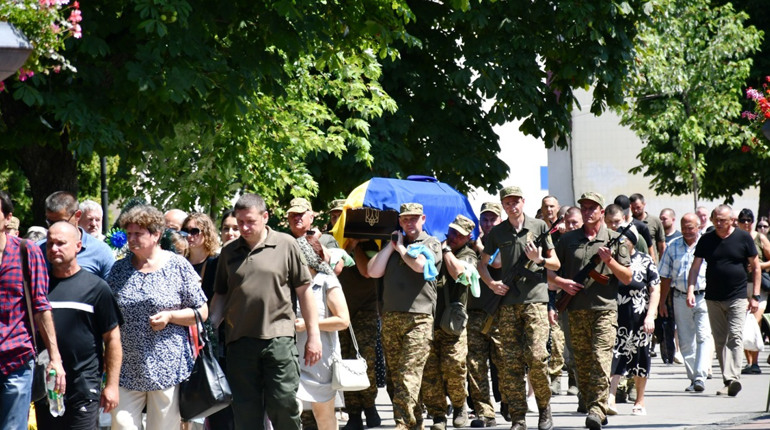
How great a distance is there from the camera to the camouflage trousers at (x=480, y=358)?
12.2 m

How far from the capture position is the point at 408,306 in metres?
10.6

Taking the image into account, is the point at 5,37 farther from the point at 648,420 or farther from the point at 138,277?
the point at 648,420

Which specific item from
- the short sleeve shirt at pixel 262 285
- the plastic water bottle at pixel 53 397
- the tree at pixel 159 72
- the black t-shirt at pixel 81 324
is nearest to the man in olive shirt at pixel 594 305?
the short sleeve shirt at pixel 262 285

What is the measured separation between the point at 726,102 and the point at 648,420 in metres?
20.6

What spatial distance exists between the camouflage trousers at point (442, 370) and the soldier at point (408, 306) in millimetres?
824

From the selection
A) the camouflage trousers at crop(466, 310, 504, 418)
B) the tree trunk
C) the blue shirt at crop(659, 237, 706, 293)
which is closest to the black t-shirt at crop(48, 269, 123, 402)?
the camouflage trousers at crop(466, 310, 504, 418)

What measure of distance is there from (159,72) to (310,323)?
180 inches

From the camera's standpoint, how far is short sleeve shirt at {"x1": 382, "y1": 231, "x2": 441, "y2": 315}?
34.7ft

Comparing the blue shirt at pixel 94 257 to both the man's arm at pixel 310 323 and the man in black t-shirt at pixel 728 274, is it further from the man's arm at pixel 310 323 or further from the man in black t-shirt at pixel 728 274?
the man in black t-shirt at pixel 728 274

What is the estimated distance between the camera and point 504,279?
37.2 ft

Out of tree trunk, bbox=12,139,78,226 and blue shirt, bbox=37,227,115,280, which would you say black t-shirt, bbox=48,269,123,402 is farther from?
tree trunk, bbox=12,139,78,226

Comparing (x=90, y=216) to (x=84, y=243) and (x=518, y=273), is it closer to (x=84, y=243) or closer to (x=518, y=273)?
(x=84, y=243)

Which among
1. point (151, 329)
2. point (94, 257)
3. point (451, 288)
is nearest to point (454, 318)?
point (451, 288)

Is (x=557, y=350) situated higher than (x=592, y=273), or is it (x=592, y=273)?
(x=592, y=273)
